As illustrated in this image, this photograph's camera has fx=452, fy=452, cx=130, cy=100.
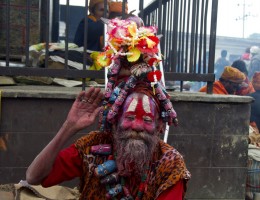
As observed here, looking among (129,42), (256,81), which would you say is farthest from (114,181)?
(256,81)

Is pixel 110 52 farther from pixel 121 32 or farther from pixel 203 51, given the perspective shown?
pixel 203 51

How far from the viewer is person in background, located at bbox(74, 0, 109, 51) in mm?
5465

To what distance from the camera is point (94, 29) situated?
5.49 m

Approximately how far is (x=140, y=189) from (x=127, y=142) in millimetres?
283

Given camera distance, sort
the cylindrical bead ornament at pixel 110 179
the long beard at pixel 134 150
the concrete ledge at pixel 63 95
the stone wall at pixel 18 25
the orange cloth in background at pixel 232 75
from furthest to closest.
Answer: the orange cloth in background at pixel 232 75 → the stone wall at pixel 18 25 → the concrete ledge at pixel 63 95 → the cylindrical bead ornament at pixel 110 179 → the long beard at pixel 134 150

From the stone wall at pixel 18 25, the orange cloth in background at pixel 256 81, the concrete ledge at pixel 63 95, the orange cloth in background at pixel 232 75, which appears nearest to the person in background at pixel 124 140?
the concrete ledge at pixel 63 95

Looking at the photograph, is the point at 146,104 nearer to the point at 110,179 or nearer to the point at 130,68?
the point at 130,68

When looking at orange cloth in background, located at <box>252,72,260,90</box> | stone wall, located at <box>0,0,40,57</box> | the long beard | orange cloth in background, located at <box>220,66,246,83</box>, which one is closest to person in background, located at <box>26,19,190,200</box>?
the long beard

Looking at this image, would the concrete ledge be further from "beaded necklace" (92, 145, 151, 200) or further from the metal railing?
"beaded necklace" (92, 145, 151, 200)

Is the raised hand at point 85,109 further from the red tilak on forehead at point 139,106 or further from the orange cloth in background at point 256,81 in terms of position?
the orange cloth in background at point 256,81

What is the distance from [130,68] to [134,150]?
480 mm

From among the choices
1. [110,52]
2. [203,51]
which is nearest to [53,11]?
[203,51]

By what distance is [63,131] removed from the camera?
242 centimetres

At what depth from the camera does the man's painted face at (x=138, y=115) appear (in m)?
2.38
